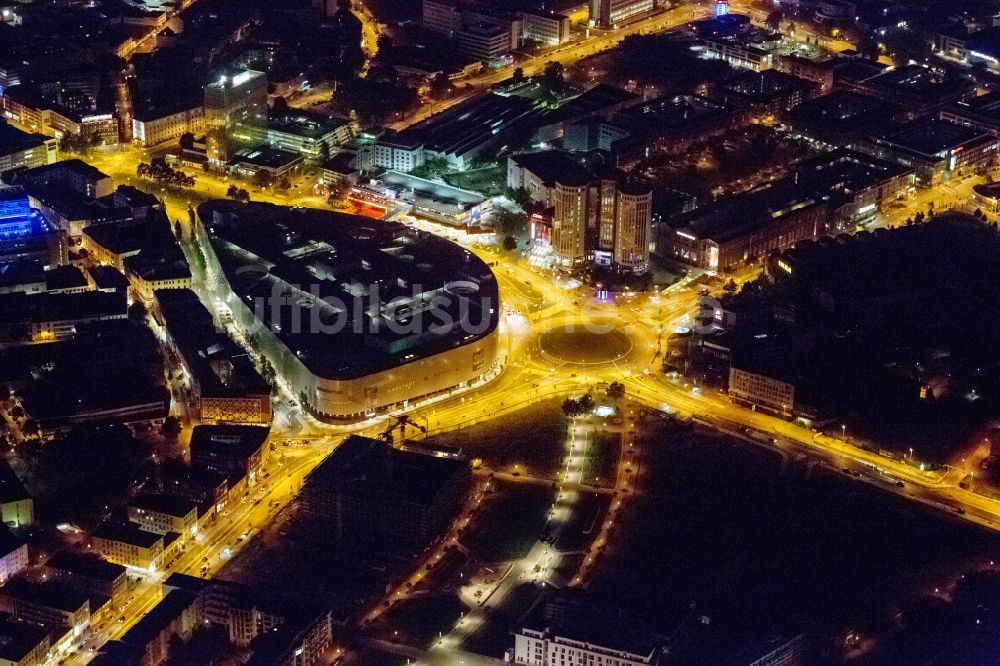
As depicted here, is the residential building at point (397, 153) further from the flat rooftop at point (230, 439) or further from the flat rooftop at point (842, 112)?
the flat rooftop at point (230, 439)

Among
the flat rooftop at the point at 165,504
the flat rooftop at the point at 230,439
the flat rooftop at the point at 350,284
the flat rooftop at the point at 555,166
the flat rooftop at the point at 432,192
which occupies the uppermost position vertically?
the flat rooftop at the point at 555,166

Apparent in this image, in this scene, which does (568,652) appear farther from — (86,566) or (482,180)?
(482,180)

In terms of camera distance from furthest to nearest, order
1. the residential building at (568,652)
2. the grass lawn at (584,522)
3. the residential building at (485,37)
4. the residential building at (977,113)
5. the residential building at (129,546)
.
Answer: the residential building at (485,37) → the residential building at (977,113) → the grass lawn at (584,522) → the residential building at (129,546) → the residential building at (568,652)

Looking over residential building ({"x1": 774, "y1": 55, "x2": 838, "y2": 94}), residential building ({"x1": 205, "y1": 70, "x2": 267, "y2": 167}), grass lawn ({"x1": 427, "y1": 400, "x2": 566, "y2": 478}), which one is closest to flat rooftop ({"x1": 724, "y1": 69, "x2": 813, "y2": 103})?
residential building ({"x1": 774, "y1": 55, "x2": 838, "y2": 94})

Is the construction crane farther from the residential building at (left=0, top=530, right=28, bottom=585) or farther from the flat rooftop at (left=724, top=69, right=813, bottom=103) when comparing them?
the flat rooftop at (left=724, top=69, right=813, bottom=103)

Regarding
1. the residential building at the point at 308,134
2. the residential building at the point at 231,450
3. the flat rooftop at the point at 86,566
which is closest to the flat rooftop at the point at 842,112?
the residential building at the point at 308,134
